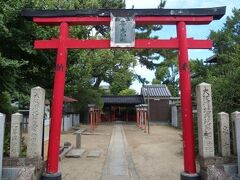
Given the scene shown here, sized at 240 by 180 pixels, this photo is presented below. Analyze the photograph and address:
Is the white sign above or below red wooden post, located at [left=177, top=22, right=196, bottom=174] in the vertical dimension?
above

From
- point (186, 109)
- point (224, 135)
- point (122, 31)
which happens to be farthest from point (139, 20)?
point (224, 135)

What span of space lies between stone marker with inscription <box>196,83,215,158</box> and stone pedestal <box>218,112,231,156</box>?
0.31m

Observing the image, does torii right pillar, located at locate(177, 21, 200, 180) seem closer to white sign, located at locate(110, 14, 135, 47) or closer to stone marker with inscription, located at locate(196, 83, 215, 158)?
stone marker with inscription, located at locate(196, 83, 215, 158)

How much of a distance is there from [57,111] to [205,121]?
3.61m

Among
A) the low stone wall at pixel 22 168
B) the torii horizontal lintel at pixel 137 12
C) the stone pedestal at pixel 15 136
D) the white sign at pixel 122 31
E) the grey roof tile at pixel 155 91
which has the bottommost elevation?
the low stone wall at pixel 22 168

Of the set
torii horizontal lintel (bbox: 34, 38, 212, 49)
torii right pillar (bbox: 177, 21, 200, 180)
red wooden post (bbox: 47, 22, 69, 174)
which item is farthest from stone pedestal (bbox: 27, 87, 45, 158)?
torii right pillar (bbox: 177, 21, 200, 180)

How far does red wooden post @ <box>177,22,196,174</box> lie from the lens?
26.8ft

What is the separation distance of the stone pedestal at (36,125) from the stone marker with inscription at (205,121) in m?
3.82

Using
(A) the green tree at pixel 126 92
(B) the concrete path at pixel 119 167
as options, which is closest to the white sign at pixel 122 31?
(B) the concrete path at pixel 119 167

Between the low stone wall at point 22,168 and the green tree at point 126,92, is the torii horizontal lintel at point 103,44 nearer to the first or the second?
the low stone wall at point 22,168

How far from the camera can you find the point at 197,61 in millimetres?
24734

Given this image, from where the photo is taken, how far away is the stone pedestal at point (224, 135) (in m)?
8.03

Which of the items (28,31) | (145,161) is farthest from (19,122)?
(145,161)

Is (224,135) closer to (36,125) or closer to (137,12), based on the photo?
(137,12)
